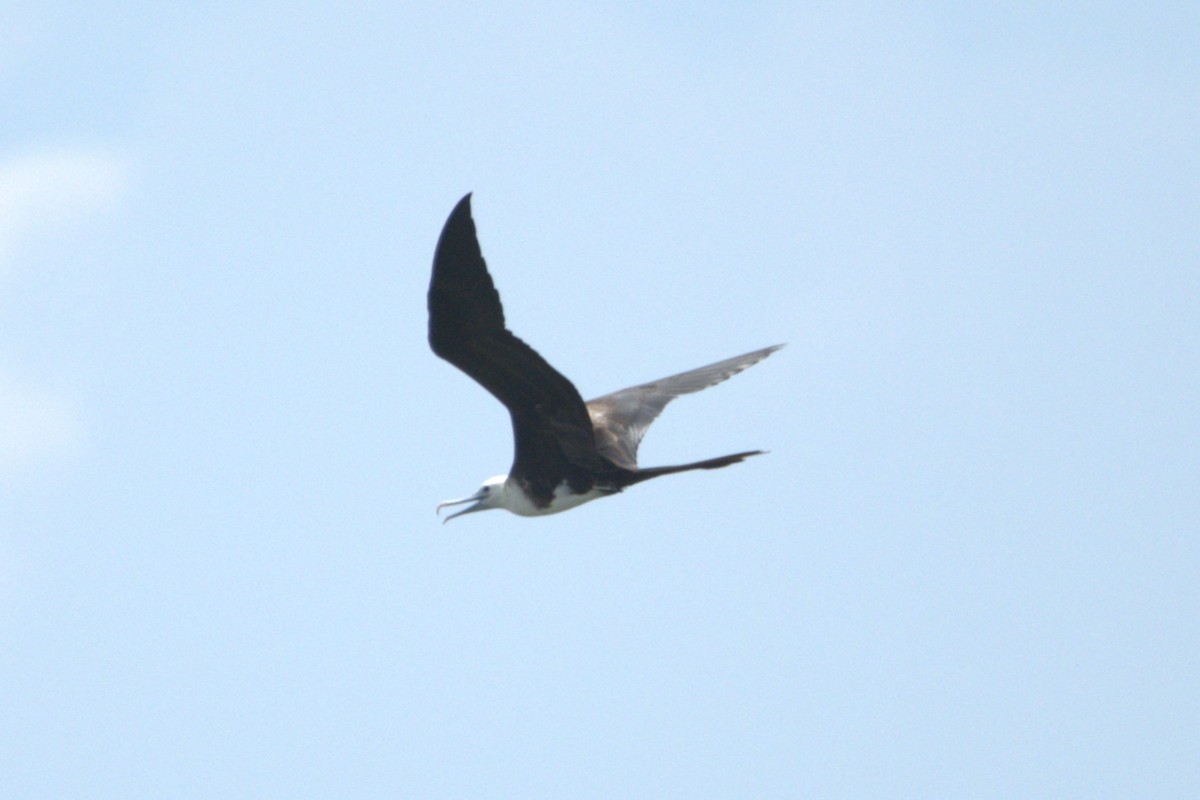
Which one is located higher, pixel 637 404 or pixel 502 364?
pixel 502 364

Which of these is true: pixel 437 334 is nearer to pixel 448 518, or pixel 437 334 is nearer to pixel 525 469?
pixel 525 469

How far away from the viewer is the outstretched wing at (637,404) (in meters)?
10.0

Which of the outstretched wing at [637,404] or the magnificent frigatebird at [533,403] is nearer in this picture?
the magnificent frigatebird at [533,403]

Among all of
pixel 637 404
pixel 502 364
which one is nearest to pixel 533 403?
Answer: pixel 502 364

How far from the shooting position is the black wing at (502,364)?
851cm

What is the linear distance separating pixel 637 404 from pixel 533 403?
1.51m

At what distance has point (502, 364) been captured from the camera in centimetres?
897

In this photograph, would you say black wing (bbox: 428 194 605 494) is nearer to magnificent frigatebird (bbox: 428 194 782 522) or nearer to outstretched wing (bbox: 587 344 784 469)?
magnificent frigatebird (bbox: 428 194 782 522)

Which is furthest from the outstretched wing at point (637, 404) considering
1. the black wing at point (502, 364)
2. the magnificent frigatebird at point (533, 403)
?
the black wing at point (502, 364)

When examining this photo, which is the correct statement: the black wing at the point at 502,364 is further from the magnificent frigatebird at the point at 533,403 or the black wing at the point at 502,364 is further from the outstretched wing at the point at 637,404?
the outstretched wing at the point at 637,404

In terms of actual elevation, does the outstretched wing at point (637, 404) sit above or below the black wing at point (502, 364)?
below

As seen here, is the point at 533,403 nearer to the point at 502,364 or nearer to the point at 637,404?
the point at 502,364

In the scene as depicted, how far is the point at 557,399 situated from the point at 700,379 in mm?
1945

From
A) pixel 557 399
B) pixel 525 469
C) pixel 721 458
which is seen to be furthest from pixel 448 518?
pixel 721 458
